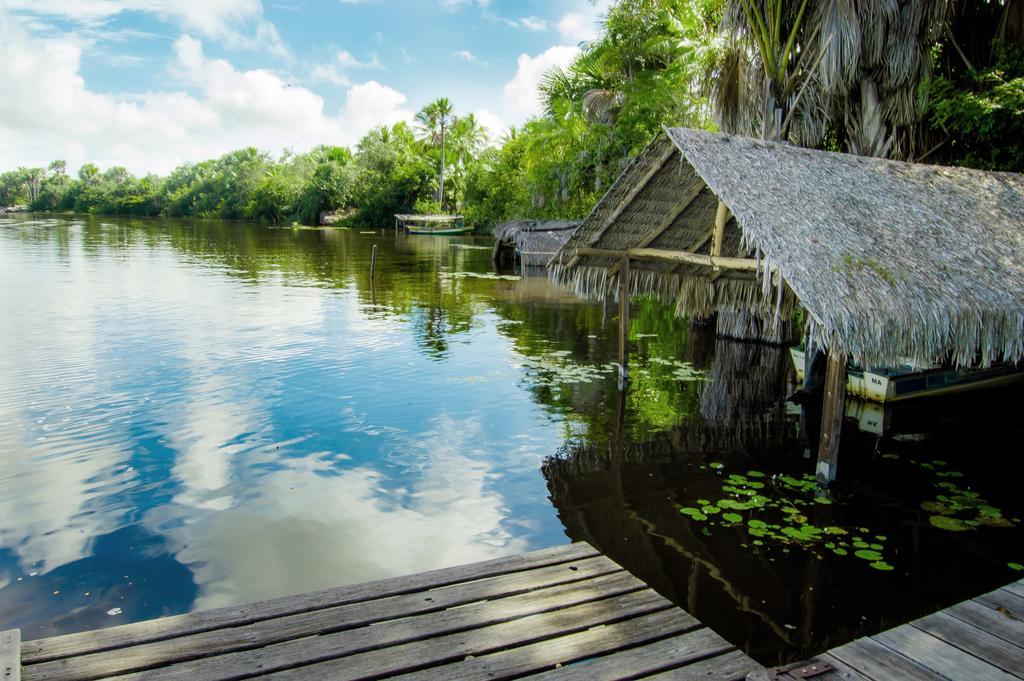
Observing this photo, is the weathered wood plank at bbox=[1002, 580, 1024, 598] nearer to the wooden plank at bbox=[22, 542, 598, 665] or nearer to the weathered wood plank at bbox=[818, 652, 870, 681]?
the weathered wood plank at bbox=[818, 652, 870, 681]

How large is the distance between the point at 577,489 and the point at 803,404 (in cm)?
545

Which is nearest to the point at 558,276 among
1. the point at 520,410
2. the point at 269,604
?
the point at 520,410

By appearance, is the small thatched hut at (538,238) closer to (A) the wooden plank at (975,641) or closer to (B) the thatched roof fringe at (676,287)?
(B) the thatched roof fringe at (676,287)

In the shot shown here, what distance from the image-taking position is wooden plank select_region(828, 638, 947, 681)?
3400 mm

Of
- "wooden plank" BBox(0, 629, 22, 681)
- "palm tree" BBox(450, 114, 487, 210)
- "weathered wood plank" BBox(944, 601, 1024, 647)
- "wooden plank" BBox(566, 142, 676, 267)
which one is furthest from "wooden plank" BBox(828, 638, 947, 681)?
"palm tree" BBox(450, 114, 487, 210)

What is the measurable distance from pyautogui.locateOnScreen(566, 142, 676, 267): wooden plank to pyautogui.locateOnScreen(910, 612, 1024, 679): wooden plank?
660 centimetres

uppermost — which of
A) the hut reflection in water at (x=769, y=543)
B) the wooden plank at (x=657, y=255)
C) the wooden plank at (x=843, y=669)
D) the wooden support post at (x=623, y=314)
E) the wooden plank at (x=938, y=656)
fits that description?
the wooden plank at (x=657, y=255)

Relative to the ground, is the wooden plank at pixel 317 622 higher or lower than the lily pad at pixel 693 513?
higher

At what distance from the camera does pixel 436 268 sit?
3284 cm

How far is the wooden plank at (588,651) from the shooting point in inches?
132

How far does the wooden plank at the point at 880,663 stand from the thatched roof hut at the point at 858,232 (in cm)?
349

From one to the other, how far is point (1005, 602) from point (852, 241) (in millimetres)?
4233

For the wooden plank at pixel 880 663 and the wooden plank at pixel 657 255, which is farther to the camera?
the wooden plank at pixel 657 255

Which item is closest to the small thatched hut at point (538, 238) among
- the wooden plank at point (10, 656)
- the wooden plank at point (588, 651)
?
the wooden plank at point (588, 651)
